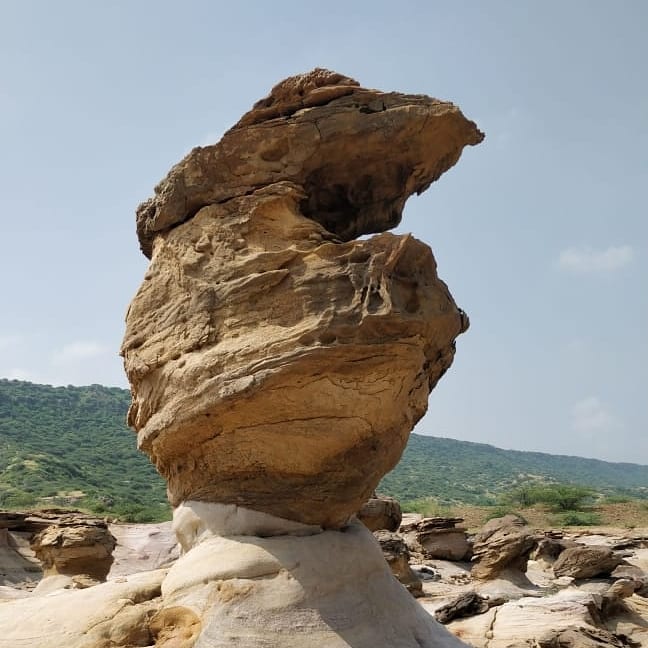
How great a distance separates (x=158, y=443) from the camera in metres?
5.41

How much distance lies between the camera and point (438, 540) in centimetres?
1891

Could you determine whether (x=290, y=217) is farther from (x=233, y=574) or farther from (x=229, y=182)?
(x=233, y=574)

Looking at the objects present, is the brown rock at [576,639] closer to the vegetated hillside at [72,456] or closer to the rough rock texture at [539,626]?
the rough rock texture at [539,626]

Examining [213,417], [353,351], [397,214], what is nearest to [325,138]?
[397,214]

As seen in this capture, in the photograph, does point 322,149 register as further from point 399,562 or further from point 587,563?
point 587,563

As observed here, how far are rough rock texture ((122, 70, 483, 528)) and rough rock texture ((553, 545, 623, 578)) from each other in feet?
36.6

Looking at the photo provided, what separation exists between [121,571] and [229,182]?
1427 centimetres

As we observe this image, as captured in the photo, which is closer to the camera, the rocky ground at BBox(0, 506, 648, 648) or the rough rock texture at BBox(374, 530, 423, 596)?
the rocky ground at BBox(0, 506, 648, 648)

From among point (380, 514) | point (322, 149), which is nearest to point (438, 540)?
point (380, 514)

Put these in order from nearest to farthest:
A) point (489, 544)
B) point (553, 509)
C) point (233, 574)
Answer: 1. point (233, 574)
2. point (489, 544)
3. point (553, 509)

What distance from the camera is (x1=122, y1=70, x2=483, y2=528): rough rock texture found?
190 inches

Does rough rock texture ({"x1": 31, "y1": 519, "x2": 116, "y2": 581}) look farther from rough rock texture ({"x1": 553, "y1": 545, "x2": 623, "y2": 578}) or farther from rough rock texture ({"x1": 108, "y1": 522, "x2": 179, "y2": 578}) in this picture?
rough rock texture ({"x1": 553, "y1": 545, "x2": 623, "y2": 578})

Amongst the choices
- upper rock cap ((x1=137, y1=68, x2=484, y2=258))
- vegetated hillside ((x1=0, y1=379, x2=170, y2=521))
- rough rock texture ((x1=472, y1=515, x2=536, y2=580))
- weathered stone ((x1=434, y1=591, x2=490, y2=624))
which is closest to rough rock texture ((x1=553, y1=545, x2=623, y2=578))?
rough rock texture ((x1=472, y1=515, x2=536, y2=580))

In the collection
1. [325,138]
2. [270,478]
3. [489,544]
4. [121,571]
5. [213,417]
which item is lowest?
[121,571]
